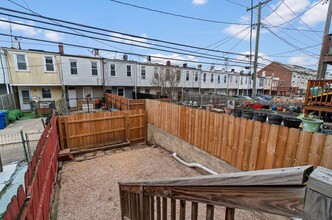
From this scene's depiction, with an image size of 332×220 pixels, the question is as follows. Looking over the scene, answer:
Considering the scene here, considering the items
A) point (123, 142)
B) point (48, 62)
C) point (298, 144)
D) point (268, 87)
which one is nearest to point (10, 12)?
point (123, 142)

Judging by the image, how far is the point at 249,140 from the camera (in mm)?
3912

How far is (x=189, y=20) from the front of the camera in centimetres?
861

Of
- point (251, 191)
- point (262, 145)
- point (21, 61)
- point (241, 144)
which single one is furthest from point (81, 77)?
point (251, 191)

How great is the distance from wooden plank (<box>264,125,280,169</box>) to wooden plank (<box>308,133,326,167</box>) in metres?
0.59

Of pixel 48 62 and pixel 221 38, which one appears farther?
pixel 48 62

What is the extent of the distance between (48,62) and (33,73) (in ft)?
4.68

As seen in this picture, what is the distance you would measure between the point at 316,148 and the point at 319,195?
10.1 feet

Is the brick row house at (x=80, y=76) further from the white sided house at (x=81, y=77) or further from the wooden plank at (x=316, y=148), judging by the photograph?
the wooden plank at (x=316, y=148)

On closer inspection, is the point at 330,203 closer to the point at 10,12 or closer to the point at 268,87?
the point at 10,12

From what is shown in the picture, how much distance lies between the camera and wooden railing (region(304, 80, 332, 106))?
6.05 m

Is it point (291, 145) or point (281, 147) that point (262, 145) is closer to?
point (281, 147)

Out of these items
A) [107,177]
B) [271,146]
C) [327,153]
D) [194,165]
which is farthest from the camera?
[194,165]

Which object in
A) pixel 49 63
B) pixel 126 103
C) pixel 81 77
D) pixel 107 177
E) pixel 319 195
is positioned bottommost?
pixel 107 177

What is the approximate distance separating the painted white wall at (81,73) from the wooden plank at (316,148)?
16.6 meters
